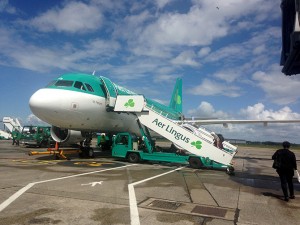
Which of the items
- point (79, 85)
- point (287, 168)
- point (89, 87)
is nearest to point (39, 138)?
point (89, 87)

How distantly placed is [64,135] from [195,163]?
9232 mm

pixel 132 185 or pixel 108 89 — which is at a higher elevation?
pixel 108 89

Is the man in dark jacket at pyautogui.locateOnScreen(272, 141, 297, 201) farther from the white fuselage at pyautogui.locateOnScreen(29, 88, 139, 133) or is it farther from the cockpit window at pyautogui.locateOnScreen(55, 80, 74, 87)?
the cockpit window at pyautogui.locateOnScreen(55, 80, 74, 87)

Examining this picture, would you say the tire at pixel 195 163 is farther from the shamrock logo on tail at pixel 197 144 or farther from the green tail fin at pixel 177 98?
the green tail fin at pixel 177 98

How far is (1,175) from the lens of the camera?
10875 mm

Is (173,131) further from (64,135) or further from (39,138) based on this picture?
(39,138)

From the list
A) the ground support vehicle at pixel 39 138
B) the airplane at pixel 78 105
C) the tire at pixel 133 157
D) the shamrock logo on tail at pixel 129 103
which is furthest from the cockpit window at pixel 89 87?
the ground support vehicle at pixel 39 138

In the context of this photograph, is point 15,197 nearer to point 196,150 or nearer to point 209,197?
point 209,197

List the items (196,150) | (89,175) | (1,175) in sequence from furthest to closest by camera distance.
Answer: (196,150)
(89,175)
(1,175)

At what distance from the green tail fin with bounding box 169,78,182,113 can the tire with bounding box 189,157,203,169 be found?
22981 millimetres

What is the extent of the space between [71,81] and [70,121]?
2.38m

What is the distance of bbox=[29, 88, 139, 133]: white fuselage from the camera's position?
14.8 m

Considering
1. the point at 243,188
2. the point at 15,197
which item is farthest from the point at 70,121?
the point at 243,188

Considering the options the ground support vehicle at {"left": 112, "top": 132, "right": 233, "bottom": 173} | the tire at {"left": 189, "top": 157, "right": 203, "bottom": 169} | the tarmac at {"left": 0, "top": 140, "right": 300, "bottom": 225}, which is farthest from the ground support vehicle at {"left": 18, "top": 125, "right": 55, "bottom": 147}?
the tarmac at {"left": 0, "top": 140, "right": 300, "bottom": 225}
